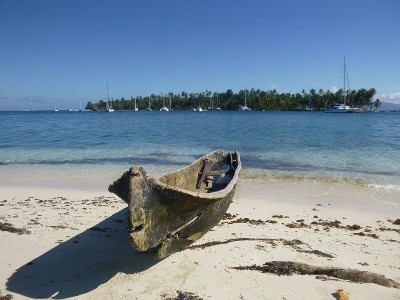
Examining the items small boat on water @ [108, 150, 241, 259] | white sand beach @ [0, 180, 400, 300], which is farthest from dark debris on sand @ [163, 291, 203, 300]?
small boat on water @ [108, 150, 241, 259]

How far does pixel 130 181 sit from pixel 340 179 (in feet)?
30.0

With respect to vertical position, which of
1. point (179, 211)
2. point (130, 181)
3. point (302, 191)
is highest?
point (130, 181)

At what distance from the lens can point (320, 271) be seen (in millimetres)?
4082

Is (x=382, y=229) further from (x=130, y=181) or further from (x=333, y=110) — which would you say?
(x=333, y=110)

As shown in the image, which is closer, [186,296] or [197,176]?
[186,296]

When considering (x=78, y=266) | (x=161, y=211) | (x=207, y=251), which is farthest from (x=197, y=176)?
(x=161, y=211)

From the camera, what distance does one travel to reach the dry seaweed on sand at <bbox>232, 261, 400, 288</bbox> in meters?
3.91

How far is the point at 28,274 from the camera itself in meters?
4.00

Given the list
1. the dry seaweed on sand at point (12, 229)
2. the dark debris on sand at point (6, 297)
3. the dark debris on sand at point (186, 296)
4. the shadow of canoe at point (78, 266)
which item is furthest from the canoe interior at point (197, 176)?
the dry seaweed on sand at point (12, 229)

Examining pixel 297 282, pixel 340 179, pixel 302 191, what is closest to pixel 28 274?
pixel 297 282

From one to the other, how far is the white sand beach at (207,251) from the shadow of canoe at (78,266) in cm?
1

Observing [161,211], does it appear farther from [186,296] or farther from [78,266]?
[78,266]

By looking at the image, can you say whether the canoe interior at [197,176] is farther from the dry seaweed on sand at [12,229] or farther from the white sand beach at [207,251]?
the dry seaweed on sand at [12,229]

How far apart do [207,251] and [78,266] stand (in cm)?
181
